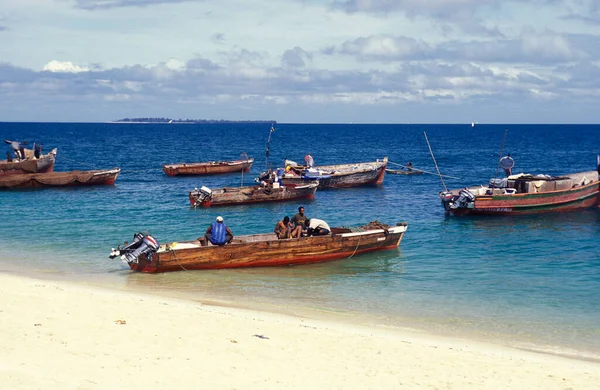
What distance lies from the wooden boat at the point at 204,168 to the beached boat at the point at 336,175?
1078 centimetres

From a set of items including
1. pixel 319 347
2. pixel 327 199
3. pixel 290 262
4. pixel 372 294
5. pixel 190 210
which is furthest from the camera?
pixel 327 199

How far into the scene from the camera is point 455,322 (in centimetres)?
1611

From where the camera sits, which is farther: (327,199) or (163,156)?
(163,156)

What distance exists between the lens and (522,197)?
108 feet

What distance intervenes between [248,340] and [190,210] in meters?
23.1

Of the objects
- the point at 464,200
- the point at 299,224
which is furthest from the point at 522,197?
the point at 299,224

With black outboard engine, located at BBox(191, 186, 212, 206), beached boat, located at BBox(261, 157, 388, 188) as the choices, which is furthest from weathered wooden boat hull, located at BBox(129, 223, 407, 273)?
beached boat, located at BBox(261, 157, 388, 188)

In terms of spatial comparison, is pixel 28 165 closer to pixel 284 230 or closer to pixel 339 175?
pixel 339 175

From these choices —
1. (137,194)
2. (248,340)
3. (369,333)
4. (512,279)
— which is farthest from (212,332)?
(137,194)

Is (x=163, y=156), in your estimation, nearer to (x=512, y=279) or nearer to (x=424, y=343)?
(x=512, y=279)

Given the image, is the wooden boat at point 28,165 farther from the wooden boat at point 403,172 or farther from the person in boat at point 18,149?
the wooden boat at point 403,172

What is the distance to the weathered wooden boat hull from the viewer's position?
20547 millimetres

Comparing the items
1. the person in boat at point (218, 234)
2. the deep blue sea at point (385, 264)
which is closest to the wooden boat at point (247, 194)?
the deep blue sea at point (385, 264)

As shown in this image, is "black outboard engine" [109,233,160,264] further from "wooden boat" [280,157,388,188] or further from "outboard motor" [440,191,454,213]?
"wooden boat" [280,157,388,188]
